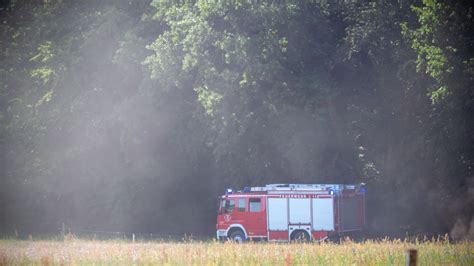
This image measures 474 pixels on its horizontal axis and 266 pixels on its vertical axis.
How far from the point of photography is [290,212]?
37.3 metres

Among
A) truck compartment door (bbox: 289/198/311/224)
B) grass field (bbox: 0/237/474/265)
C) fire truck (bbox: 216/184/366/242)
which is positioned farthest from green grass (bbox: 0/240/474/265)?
truck compartment door (bbox: 289/198/311/224)

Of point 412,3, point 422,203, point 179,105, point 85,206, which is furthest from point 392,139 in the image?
point 85,206

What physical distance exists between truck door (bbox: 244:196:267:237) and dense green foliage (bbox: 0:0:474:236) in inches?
A: 124

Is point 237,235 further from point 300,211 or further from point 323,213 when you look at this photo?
point 323,213

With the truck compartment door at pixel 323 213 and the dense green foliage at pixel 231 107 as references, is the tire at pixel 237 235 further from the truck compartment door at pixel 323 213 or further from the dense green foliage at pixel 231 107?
the dense green foliage at pixel 231 107

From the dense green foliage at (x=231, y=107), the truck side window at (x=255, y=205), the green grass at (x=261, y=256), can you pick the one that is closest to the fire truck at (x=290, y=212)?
the truck side window at (x=255, y=205)

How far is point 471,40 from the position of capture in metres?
34.4

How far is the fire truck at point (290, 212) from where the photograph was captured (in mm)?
36812

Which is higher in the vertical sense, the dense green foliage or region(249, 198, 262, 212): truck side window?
the dense green foliage

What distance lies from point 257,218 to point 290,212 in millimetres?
1686

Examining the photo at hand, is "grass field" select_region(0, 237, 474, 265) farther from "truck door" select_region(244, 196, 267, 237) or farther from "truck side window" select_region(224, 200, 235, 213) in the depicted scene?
"truck side window" select_region(224, 200, 235, 213)

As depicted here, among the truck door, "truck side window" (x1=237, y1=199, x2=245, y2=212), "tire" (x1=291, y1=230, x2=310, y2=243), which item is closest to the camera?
"tire" (x1=291, y1=230, x2=310, y2=243)

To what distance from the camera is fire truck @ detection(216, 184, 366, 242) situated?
121 feet

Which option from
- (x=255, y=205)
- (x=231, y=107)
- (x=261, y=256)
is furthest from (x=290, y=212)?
(x=261, y=256)
